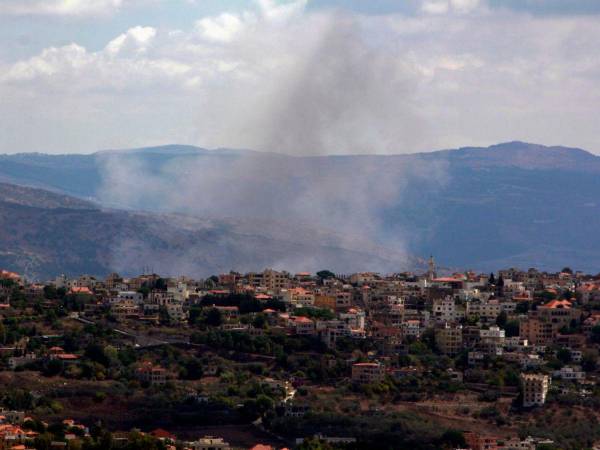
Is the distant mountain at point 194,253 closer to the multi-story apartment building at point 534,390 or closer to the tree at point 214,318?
the tree at point 214,318

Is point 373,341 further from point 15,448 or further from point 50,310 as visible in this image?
point 15,448

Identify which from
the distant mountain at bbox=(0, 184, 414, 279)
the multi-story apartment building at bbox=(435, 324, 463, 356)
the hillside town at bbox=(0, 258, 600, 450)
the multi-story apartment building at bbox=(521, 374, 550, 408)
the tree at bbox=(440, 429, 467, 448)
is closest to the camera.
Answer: the tree at bbox=(440, 429, 467, 448)

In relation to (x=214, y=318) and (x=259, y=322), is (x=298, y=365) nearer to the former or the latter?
(x=259, y=322)

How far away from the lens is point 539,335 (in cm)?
9569

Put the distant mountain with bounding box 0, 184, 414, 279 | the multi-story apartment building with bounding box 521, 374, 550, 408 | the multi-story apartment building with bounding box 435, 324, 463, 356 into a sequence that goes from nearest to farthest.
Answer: the multi-story apartment building with bounding box 521, 374, 550, 408
the multi-story apartment building with bounding box 435, 324, 463, 356
the distant mountain with bounding box 0, 184, 414, 279

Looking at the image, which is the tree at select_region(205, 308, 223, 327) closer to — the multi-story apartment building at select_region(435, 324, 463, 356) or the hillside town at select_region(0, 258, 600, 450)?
the hillside town at select_region(0, 258, 600, 450)

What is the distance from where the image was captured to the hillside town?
7444cm

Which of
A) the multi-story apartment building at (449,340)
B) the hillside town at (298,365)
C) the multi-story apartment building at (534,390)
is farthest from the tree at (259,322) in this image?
the multi-story apartment building at (534,390)

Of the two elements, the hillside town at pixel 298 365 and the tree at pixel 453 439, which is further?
the hillside town at pixel 298 365

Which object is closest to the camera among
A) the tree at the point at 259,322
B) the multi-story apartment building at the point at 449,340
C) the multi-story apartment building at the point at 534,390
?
the multi-story apartment building at the point at 534,390

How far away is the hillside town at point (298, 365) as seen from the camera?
74.4 meters

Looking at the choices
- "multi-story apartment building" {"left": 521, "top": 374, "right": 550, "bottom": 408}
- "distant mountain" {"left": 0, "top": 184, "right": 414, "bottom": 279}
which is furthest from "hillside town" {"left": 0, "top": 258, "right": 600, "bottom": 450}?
"distant mountain" {"left": 0, "top": 184, "right": 414, "bottom": 279}

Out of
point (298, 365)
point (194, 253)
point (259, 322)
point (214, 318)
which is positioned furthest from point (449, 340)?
point (194, 253)

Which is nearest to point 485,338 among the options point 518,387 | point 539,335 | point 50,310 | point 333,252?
point 539,335
